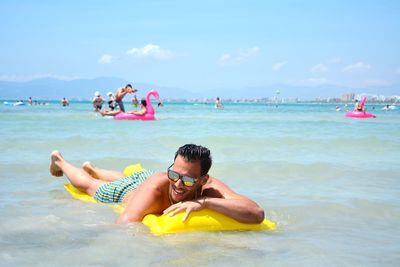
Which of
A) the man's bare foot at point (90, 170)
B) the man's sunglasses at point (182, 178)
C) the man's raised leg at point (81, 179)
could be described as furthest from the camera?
the man's bare foot at point (90, 170)

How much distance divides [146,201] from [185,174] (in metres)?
0.41

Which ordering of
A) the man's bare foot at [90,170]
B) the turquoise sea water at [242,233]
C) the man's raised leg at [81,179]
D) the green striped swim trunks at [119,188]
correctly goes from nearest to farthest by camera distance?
the turquoise sea water at [242,233] → the green striped swim trunks at [119,188] → the man's raised leg at [81,179] → the man's bare foot at [90,170]

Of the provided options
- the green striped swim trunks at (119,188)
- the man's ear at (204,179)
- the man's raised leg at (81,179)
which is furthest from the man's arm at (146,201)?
the man's raised leg at (81,179)

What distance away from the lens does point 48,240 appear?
3035 millimetres

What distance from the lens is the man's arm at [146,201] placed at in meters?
3.36

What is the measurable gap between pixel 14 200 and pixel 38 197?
0.26 meters

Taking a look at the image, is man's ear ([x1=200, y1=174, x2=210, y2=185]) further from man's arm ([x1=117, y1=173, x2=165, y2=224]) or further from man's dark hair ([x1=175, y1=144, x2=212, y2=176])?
man's arm ([x1=117, y1=173, x2=165, y2=224])

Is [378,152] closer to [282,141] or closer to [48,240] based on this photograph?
[282,141]

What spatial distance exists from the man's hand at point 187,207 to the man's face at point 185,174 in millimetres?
78

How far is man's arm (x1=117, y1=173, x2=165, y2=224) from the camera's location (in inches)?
132

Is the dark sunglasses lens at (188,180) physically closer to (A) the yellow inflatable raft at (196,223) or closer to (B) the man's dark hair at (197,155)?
(B) the man's dark hair at (197,155)

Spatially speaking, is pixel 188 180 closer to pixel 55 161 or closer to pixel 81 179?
pixel 81 179

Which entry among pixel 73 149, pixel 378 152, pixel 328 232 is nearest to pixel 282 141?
pixel 378 152

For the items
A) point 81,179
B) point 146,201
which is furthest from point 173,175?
point 81,179
